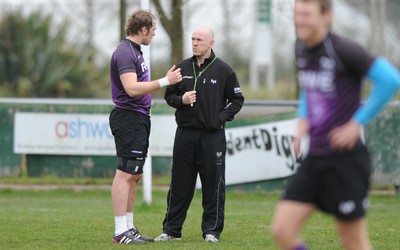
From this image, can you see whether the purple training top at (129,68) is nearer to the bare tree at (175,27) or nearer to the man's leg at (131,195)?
the man's leg at (131,195)

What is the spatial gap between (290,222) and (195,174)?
386 centimetres

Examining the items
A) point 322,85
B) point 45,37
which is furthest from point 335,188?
point 45,37

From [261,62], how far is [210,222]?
69.2ft

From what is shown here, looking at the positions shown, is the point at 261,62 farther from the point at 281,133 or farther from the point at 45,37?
the point at 281,133

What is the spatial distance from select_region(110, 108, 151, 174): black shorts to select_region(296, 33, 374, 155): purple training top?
134 inches

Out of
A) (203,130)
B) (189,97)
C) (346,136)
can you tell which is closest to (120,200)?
(203,130)

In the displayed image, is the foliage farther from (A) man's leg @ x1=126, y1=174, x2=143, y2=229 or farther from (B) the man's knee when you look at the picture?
(B) the man's knee

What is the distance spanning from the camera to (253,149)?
609 inches

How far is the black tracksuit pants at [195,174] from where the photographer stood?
9273 millimetres

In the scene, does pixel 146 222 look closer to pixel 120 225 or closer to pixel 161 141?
pixel 120 225

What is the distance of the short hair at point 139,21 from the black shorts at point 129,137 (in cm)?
79

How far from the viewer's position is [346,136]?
5.54 metres

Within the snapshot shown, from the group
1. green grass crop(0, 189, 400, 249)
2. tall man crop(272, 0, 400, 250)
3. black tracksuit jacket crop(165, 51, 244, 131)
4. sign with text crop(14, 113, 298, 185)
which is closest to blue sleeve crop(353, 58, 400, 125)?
tall man crop(272, 0, 400, 250)

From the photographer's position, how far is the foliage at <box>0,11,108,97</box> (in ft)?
83.5
